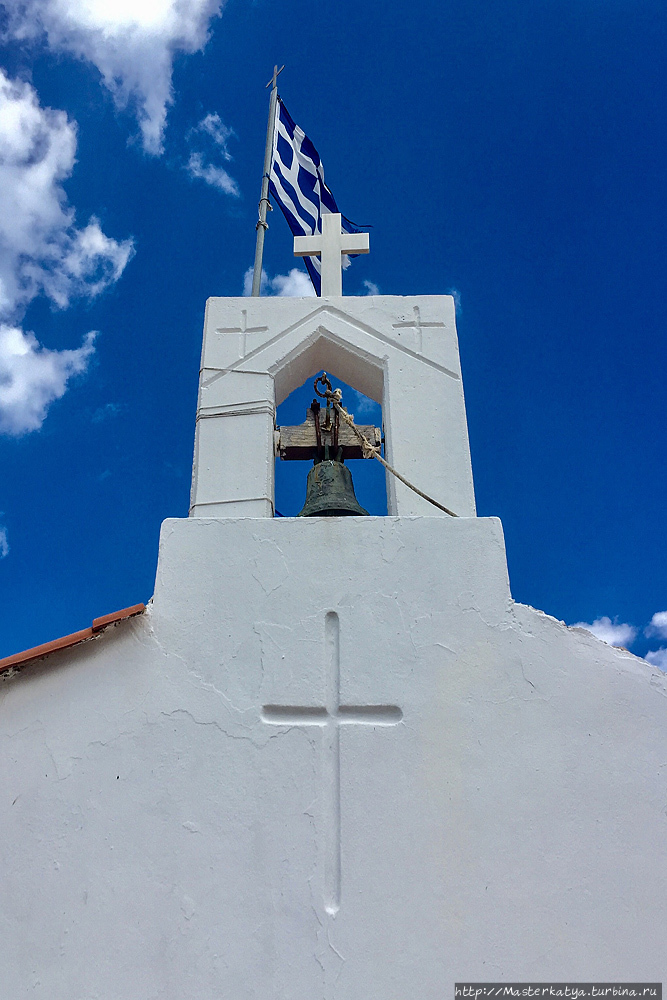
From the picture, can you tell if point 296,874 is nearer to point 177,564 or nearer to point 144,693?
point 144,693

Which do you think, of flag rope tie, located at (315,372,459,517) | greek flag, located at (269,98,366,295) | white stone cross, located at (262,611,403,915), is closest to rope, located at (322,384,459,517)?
flag rope tie, located at (315,372,459,517)

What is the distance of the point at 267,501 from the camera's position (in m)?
3.10

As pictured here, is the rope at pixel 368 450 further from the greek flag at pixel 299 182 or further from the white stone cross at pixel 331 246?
the greek flag at pixel 299 182

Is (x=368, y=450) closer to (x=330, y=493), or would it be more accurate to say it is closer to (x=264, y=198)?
(x=330, y=493)

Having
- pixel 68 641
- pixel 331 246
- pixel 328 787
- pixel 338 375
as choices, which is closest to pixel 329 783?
pixel 328 787

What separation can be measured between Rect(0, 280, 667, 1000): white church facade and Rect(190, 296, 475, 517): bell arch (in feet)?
1.01

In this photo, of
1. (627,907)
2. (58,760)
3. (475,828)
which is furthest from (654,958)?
(58,760)

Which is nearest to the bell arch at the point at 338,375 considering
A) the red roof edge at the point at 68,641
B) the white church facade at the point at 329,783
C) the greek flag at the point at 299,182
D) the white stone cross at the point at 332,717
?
the white church facade at the point at 329,783

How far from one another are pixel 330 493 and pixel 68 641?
4.17 feet

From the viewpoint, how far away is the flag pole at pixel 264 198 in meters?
4.58

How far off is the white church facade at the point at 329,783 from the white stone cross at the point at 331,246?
65.5 inches

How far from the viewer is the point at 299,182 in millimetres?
5941

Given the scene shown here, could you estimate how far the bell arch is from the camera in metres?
3.11

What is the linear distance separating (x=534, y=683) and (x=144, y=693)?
1433 mm
